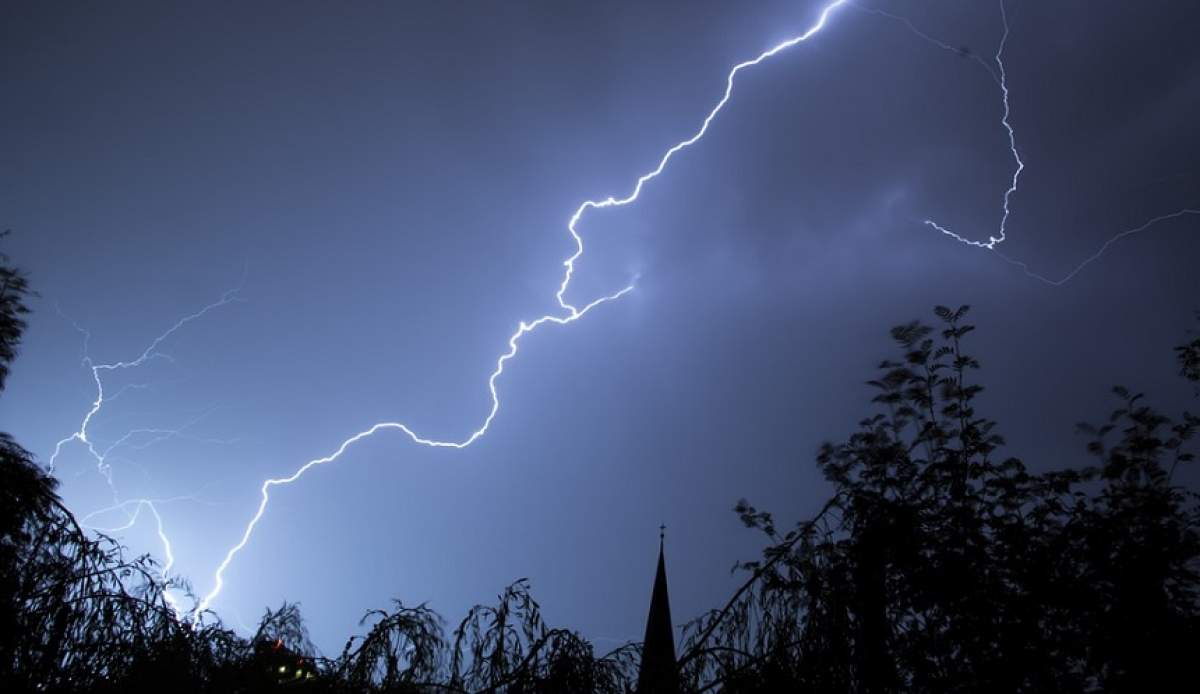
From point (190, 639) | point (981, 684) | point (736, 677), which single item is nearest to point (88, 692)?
point (190, 639)

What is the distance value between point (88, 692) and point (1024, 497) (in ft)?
21.7

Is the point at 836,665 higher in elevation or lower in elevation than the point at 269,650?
higher

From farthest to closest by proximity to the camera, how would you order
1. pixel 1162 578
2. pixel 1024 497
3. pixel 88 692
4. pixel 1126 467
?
pixel 1126 467 < pixel 1024 497 < pixel 1162 578 < pixel 88 692

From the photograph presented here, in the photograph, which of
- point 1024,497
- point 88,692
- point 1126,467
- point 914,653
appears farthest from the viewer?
point 1126,467

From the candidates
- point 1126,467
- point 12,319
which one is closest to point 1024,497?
point 1126,467

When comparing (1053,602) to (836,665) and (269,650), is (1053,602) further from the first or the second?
(269,650)

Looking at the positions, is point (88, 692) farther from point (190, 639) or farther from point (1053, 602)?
point (1053, 602)

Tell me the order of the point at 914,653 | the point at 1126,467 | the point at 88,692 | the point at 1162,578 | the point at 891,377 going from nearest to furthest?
the point at 88,692 < the point at 914,653 < the point at 1162,578 < the point at 1126,467 < the point at 891,377

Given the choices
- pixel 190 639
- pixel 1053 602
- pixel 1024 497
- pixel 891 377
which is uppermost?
pixel 891 377

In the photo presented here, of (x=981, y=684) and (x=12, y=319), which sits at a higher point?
(x=12, y=319)

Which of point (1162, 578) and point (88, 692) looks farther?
point (1162, 578)

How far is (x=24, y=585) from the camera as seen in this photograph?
152 inches

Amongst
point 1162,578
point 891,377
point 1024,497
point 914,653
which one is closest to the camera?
point 914,653

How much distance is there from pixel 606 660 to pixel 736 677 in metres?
0.77
